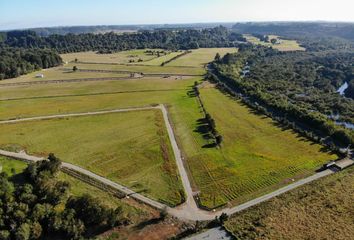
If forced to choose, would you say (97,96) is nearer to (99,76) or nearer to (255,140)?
(99,76)

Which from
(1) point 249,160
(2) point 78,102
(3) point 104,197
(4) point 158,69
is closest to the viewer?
(3) point 104,197

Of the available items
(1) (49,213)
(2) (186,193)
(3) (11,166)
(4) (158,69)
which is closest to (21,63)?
(4) (158,69)

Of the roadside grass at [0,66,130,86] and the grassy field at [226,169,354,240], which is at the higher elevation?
the roadside grass at [0,66,130,86]

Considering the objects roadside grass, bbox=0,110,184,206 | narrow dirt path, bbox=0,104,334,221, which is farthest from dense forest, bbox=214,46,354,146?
roadside grass, bbox=0,110,184,206

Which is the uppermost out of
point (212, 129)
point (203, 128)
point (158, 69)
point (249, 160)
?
point (212, 129)

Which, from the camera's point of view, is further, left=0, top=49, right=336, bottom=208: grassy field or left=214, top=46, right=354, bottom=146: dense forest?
left=214, top=46, right=354, bottom=146: dense forest

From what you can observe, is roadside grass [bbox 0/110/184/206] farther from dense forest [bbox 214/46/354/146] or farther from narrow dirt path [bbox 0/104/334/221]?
dense forest [bbox 214/46/354/146]

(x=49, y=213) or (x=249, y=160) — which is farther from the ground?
(x=49, y=213)

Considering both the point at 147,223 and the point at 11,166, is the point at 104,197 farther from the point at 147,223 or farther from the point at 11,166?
the point at 11,166

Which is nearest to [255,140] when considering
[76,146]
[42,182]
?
[76,146]
